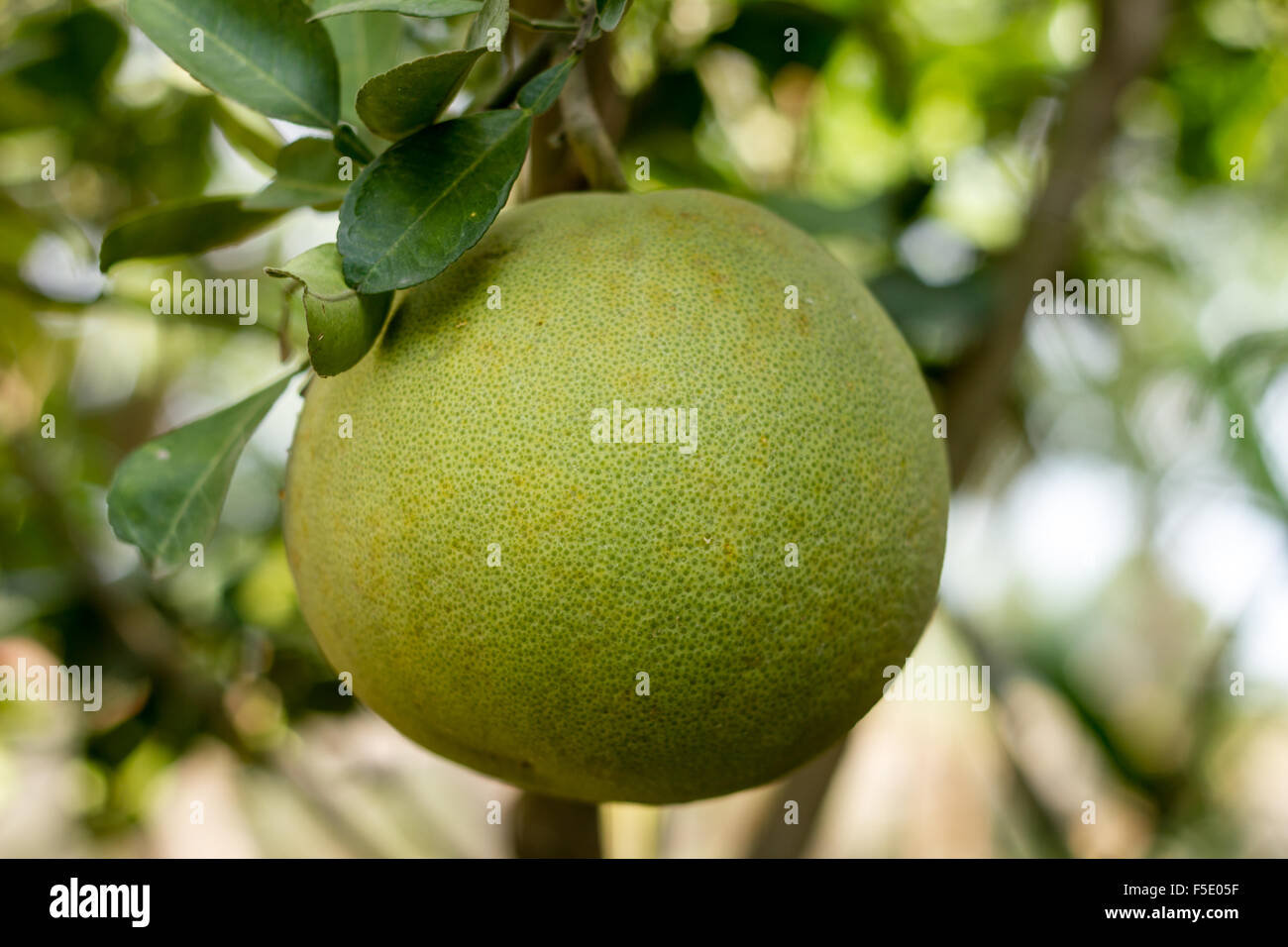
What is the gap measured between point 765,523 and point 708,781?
6.9 inches

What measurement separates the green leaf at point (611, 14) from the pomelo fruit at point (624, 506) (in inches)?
4.9

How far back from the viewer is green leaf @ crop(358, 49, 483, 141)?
1.68 feet

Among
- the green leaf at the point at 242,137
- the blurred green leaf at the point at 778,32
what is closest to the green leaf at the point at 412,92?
the green leaf at the point at 242,137

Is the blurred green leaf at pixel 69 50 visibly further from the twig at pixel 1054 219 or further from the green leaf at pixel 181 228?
the twig at pixel 1054 219

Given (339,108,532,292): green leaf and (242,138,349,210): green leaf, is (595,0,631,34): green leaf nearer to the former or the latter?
(339,108,532,292): green leaf

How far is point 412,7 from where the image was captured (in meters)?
0.49

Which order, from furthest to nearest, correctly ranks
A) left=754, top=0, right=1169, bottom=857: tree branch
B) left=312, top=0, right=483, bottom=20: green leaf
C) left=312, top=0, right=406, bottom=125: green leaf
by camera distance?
left=754, top=0, right=1169, bottom=857: tree branch < left=312, top=0, right=406, bottom=125: green leaf < left=312, top=0, right=483, bottom=20: green leaf

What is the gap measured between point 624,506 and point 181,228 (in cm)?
40

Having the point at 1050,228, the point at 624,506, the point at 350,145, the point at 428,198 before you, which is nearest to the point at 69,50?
the point at 350,145

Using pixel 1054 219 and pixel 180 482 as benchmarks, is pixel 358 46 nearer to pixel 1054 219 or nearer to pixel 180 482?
pixel 180 482

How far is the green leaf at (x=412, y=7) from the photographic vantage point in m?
0.47

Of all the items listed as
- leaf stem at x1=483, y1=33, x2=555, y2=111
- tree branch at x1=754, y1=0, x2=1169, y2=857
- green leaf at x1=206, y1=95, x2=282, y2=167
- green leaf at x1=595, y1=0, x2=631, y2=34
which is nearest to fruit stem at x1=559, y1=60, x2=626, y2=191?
leaf stem at x1=483, y1=33, x2=555, y2=111

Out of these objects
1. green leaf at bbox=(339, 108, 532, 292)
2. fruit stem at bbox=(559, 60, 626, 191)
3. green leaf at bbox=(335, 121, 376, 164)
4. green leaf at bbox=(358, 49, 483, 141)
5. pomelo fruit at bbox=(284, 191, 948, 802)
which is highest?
fruit stem at bbox=(559, 60, 626, 191)

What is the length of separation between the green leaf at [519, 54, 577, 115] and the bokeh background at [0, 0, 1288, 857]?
8.2 inches
